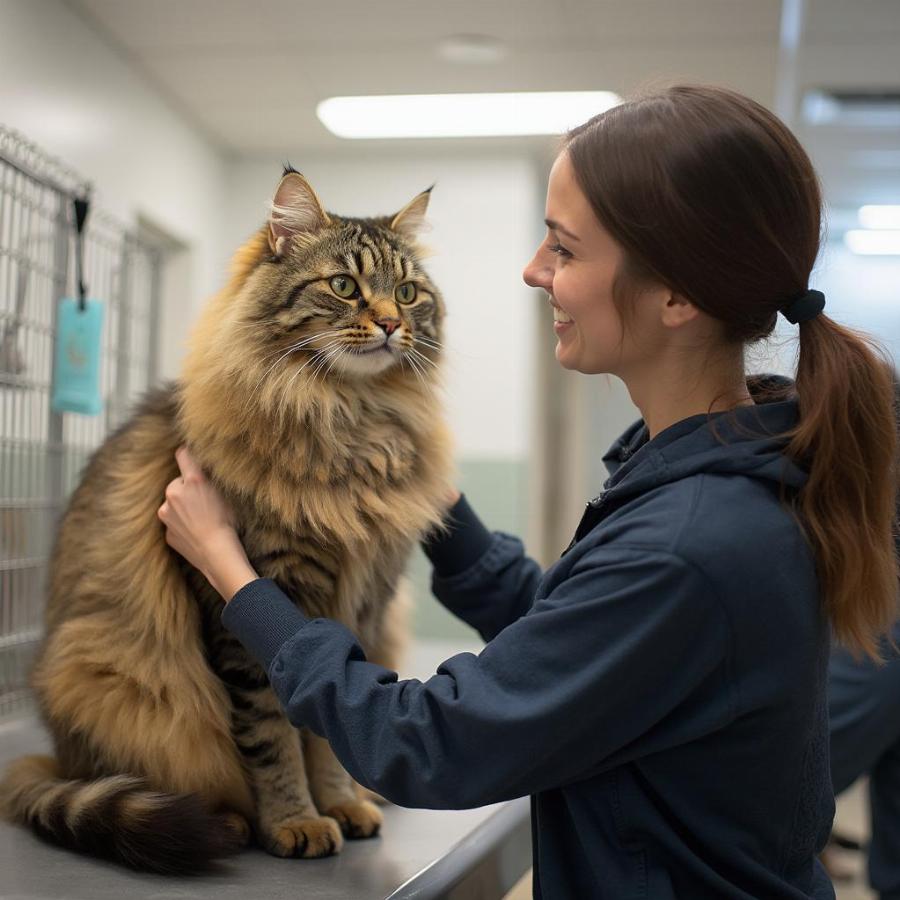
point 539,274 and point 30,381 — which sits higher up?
point 539,274

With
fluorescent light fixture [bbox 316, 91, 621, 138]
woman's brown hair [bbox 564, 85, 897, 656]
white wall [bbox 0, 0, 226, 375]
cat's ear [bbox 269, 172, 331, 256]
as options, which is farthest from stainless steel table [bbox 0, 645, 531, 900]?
fluorescent light fixture [bbox 316, 91, 621, 138]

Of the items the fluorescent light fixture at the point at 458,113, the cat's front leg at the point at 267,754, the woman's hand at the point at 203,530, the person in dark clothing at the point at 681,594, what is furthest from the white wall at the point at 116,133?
the person in dark clothing at the point at 681,594

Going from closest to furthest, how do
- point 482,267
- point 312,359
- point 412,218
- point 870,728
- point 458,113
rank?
point 312,359 → point 412,218 → point 870,728 → point 458,113 → point 482,267

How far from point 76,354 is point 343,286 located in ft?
3.53

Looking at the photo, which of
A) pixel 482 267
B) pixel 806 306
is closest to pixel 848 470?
pixel 806 306

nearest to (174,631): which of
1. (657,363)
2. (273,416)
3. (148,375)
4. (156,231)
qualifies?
(273,416)

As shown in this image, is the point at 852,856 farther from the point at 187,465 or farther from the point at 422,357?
the point at 187,465

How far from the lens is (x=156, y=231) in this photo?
498 centimetres

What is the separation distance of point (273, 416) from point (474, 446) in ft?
13.4

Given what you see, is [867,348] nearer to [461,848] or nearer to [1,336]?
[461,848]

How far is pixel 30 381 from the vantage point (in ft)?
8.13

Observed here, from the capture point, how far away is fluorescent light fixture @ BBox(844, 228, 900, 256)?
17.0 feet

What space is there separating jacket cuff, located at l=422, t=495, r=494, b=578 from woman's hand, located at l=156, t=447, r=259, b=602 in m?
0.42

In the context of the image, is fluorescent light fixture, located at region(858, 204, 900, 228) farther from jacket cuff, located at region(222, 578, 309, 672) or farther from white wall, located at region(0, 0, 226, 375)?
jacket cuff, located at region(222, 578, 309, 672)
